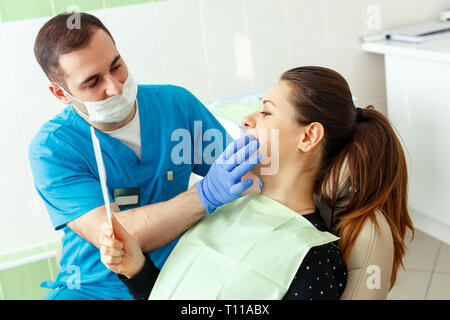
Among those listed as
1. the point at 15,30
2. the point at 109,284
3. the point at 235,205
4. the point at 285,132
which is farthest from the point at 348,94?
the point at 15,30

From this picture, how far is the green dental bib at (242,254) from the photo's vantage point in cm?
133

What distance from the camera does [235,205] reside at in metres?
1.58

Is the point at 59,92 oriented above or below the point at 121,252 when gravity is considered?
above

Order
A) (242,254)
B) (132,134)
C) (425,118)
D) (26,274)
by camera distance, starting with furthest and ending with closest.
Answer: (26,274)
(425,118)
(132,134)
(242,254)

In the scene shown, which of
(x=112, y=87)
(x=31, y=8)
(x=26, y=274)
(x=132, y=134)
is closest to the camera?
Answer: (x=112, y=87)

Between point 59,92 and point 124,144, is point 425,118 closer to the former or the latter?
point 124,144

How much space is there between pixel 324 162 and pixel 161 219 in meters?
0.47

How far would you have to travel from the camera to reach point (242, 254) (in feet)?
4.56

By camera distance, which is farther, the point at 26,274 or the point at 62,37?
the point at 26,274

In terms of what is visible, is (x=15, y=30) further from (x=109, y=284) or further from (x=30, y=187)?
(x=109, y=284)

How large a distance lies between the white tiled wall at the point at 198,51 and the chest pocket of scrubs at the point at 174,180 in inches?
38.5

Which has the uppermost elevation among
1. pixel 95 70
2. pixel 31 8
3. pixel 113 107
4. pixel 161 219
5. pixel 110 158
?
pixel 31 8

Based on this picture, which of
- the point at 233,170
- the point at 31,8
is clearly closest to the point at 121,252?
the point at 233,170
